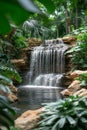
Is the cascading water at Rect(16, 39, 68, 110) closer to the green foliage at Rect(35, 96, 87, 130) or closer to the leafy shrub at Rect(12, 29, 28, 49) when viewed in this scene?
the leafy shrub at Rect(12, 29, 28, 49)

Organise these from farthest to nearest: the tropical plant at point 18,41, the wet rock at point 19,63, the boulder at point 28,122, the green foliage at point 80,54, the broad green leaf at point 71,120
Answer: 1. the tropical plant at point 18,41
2. the wet rock at point 19,63
3. the green foliage at point 80,54
4. the boulder at point 28,122
5. the broad green leaf at point 71,120

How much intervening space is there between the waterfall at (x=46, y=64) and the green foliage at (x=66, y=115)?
9.67 meters

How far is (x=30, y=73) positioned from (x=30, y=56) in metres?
1.13

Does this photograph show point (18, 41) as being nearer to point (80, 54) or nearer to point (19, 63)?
point (19, 63)

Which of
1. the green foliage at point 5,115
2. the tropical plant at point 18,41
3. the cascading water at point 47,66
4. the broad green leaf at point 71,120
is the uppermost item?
the green foliage at point 5,115

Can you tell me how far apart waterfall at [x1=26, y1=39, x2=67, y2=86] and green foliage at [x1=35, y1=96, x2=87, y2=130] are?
31.7 feet

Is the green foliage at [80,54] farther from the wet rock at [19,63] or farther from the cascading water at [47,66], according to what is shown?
the wet rock at [19,63]

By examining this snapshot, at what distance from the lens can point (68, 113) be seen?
15.1ft

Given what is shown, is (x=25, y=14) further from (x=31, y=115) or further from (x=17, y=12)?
(x=31, y=115)

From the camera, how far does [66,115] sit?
4562mm

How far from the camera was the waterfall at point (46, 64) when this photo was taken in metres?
15.2

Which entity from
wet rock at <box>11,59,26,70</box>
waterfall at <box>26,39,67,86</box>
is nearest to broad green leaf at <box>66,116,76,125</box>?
waterfall at <box>26,39,67,86</box>

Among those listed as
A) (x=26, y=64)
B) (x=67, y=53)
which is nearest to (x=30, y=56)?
(x=26, y=64)

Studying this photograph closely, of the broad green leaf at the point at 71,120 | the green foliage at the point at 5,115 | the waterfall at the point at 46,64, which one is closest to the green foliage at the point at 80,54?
the waterfall at the point at 46,64
